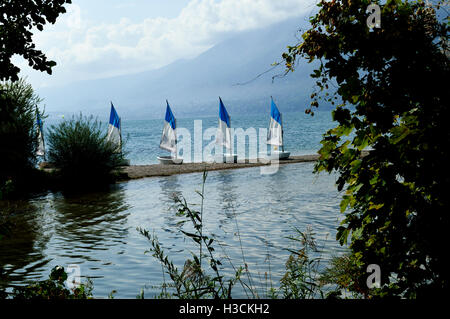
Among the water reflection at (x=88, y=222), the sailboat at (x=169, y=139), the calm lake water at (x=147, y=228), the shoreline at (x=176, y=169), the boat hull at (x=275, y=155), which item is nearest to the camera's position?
the calm lake water at (x=147, y=228)

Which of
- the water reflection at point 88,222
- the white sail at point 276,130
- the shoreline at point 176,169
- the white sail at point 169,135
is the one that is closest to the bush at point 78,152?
the shoreline at point 176,169

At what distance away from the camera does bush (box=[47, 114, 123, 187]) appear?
20.2 metres

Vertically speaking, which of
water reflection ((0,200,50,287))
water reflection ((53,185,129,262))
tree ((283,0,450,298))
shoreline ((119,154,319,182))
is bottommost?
water reflection ((0,200,50,287))

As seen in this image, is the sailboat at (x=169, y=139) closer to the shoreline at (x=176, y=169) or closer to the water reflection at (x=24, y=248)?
the shoreline at (x=176, y=169)

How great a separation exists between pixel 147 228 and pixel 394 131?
9.14 meters

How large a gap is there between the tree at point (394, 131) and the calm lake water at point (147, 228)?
67cm

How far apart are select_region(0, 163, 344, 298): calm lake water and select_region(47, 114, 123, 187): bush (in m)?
1.92

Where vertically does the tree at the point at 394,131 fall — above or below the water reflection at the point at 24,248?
above

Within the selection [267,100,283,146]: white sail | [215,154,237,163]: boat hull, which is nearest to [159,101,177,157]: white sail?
[215,154,237,163]: boat hull

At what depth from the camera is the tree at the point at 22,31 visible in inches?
111

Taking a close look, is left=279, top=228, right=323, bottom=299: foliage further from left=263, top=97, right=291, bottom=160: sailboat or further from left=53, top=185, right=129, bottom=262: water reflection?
left=263, top=97, right=291, bottom=160: sailboat

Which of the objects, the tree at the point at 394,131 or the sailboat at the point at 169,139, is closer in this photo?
the tree at the point at 394,131
